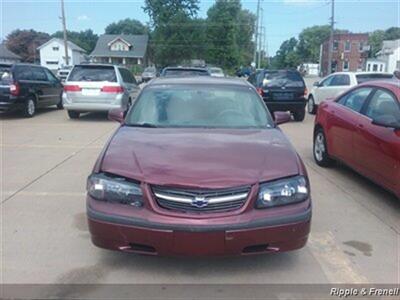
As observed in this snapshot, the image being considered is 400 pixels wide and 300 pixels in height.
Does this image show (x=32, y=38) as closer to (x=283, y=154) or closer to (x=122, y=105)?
(x=122, y=105)

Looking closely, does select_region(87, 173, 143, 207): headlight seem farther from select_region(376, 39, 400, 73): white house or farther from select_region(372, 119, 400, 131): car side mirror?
select_region(376, 39, 400, 73): white house

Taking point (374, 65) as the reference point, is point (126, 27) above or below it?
above

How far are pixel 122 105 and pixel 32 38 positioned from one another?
109m

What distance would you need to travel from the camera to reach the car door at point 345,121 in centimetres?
691

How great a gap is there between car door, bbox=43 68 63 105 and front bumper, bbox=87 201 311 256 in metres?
13.5

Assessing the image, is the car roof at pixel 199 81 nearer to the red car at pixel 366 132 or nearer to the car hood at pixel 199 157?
the car hood at pixel 199 157

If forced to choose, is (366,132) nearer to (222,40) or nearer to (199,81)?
(199,81)

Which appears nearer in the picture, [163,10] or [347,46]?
[163,10]

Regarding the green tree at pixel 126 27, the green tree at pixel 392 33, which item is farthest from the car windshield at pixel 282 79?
the green tree at pixel 392 33

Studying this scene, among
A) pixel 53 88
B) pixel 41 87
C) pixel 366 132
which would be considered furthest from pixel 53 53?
pixel 366 132

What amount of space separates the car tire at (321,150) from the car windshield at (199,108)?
115 inches

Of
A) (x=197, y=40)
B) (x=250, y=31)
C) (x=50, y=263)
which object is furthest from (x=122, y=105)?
(x=250, y=31)

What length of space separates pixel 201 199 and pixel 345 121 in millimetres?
4203

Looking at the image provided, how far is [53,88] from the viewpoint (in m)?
16.7
